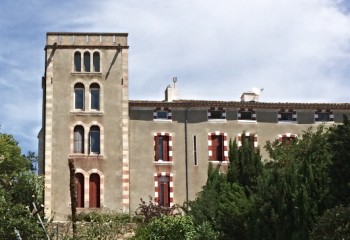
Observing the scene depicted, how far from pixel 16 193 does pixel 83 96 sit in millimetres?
7181

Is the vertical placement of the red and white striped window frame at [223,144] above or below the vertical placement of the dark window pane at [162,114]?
below

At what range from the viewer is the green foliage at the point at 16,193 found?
4125 centimetres

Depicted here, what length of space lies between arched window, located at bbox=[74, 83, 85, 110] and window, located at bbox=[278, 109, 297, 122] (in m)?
12.7

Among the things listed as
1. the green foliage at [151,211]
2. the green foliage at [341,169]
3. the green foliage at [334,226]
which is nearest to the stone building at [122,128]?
the green foliage at [151,211]

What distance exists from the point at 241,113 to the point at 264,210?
61.1 feet

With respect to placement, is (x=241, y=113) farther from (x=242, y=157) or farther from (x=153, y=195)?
(x=242, y=157)

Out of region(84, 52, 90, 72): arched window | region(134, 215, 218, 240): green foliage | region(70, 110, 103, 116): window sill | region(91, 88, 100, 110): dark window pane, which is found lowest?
region(134, 215, 218, 240): green foliage

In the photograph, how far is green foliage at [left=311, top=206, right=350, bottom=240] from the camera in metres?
26.0

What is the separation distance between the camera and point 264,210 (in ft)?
110

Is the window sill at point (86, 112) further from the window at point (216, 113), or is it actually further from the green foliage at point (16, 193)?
Result: the window at point (216, 113)

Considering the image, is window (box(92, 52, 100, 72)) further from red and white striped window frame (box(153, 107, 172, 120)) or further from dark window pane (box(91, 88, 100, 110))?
red and white striped window frame (box(153, 107, 172, 120))

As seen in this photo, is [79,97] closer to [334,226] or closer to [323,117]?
[323,117]

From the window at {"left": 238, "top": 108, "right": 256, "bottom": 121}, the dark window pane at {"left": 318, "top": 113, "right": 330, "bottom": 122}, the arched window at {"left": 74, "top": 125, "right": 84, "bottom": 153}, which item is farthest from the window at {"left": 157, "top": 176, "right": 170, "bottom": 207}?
the dark window pane at {"left": 318, "top": 113, "right": 330, "bottom": 122}

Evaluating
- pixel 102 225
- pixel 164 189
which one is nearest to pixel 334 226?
pixel 102 225
